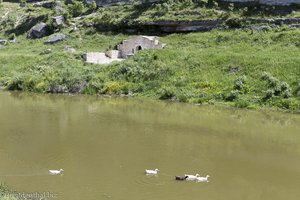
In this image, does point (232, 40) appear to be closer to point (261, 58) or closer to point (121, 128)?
point (261, 58)

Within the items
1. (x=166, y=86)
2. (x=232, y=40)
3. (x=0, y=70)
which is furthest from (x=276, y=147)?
(x=0, y=70)

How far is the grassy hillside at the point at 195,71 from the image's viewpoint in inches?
1617


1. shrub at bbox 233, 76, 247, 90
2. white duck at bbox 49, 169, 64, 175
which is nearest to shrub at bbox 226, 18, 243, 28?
shrub at bbox 233, 76, 247, 90

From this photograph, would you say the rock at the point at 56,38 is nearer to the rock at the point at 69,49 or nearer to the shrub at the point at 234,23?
the rock at the point at 69,49

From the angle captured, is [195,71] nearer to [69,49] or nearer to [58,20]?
[69,49]

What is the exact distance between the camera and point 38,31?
6562 cm

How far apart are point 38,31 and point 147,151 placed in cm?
4488

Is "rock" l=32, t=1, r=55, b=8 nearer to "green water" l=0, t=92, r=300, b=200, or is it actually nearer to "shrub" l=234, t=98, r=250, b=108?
"green water" l=0, t=92, r=300, b=200

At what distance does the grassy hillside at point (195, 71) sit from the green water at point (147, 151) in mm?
3985

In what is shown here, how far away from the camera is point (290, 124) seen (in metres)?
32.7

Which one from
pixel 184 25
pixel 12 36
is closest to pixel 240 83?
pixel 184 25

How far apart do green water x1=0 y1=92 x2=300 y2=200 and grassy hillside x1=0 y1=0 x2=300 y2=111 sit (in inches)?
157

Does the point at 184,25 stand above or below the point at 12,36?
above

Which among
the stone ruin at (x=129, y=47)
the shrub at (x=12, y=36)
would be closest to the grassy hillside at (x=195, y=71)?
the stone ruin at (x=129, y=47)
